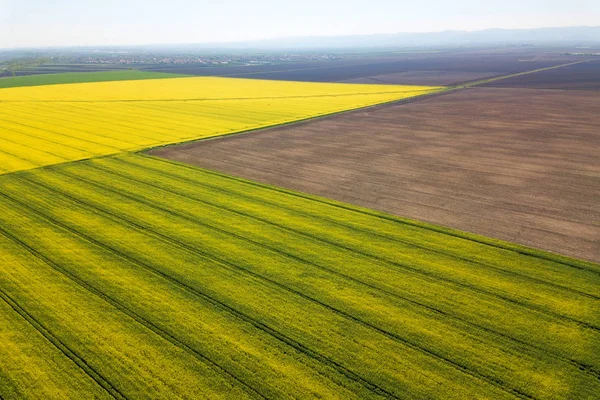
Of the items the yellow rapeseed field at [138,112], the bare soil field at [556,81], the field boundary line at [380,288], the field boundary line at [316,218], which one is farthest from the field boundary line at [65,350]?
the bare soil field at [556,81]

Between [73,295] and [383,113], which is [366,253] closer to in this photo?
[73,295]

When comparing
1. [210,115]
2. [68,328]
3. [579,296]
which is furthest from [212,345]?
[210,115]

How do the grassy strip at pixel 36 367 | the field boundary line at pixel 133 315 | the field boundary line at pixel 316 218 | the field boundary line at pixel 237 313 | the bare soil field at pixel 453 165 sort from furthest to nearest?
the bare soil field at pixel 453 165
the field boundary line at pixel 316 218
the field boundary line at pixel 133 315
the field boundary line at pixel 237 313
the grassy strip at pixel 36 367

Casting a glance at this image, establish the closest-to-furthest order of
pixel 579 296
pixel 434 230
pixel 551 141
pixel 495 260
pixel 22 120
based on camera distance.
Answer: pixel 579 296 < pixel 495 260 < pixel 434 230 < pixel 551 141 < pixel 22 120

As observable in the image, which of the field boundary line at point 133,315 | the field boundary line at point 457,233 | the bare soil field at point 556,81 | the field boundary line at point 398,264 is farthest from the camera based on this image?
the bare soil field at point 556,81

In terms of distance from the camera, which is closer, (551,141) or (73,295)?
(73,295)

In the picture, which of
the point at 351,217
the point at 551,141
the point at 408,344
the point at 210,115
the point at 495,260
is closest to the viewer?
the point at 408,344

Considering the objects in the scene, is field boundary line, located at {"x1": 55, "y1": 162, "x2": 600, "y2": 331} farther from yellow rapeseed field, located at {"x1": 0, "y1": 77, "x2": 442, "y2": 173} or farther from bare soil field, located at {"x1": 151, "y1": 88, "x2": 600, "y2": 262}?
yellow rapeseed field, located at {"x1": 0, "y1": 77, "x2": 442, "y2": 173}

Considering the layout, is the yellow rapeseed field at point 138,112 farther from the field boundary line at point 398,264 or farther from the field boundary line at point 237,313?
the field boundary line at point 237,313
